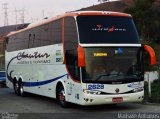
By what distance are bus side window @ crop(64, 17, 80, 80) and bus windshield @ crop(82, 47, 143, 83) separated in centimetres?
52

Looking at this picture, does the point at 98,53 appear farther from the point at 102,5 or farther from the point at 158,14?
the point at 102,5

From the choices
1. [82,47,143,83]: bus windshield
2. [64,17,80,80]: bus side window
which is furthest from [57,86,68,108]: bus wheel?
[82,47,143,83]: bus windshield

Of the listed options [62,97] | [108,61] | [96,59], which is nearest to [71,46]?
[96,59]

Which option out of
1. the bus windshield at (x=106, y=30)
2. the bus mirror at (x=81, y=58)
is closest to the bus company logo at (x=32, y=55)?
the bus windshield at (x=106, y=30)

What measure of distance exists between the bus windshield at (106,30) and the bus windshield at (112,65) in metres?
0.36

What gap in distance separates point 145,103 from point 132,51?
3.21m

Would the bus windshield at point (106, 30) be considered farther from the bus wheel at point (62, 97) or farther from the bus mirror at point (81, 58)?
the bus wheel at point (62, 97)

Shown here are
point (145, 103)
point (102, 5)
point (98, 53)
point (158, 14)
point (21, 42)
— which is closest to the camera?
point (98, 53)

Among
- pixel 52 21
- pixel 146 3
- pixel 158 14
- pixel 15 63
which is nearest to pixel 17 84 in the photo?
pixel 15 63

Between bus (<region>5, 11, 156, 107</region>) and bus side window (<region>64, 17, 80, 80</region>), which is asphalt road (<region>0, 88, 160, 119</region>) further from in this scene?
bus side window (<region>64, 17, 80, 80</region>)

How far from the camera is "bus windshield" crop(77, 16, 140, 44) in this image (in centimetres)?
1562

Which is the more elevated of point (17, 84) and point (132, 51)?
point (132, 51)

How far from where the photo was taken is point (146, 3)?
57.0m

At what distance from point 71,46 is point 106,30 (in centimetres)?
142
